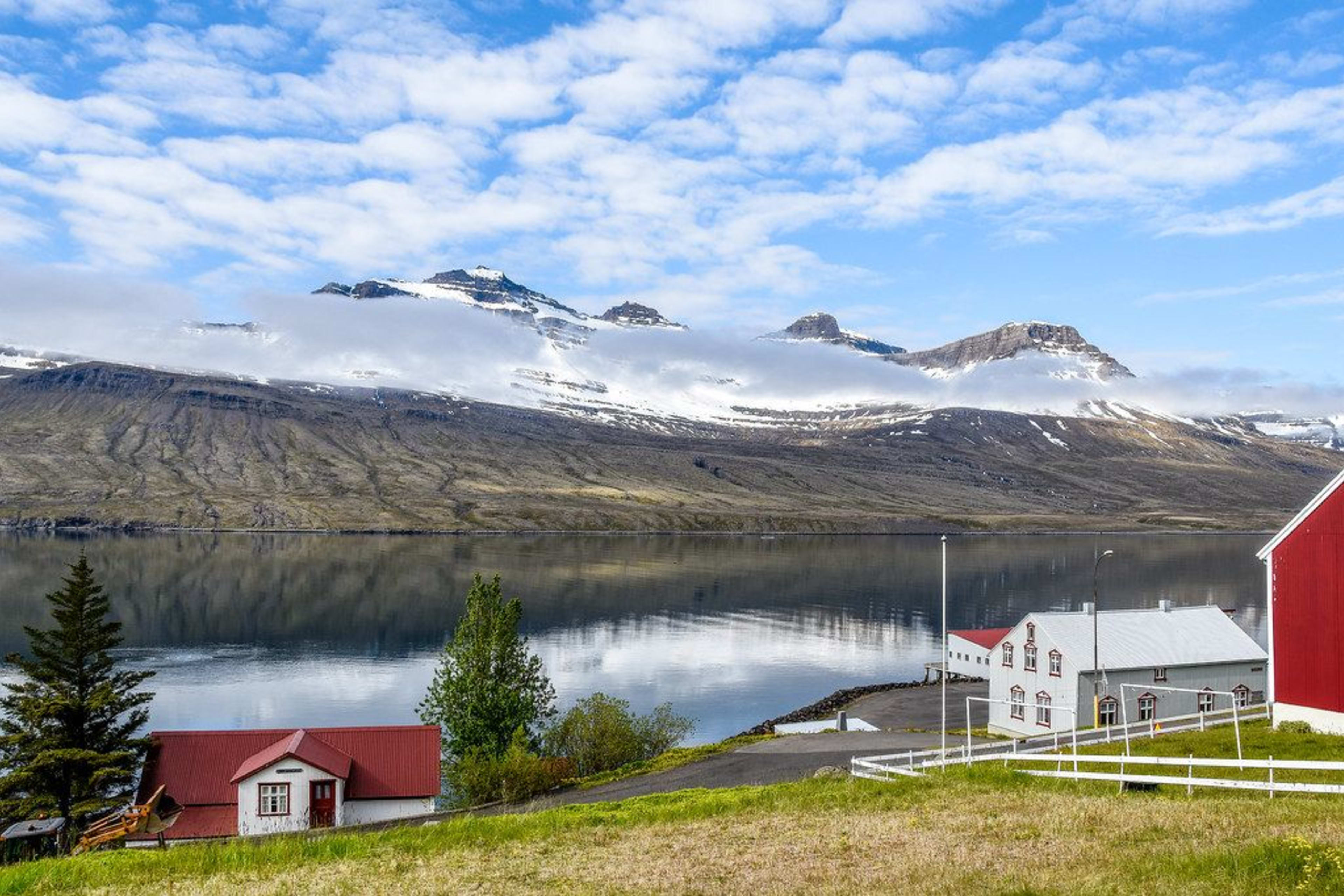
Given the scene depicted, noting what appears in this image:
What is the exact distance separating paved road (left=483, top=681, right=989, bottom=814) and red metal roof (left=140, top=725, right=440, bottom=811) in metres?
5.61

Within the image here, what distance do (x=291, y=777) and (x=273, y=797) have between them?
3.29 feet

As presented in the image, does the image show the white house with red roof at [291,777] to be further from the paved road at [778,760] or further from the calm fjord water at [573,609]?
the calm fjord water at [573,609]

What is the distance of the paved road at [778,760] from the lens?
36844 millimetres

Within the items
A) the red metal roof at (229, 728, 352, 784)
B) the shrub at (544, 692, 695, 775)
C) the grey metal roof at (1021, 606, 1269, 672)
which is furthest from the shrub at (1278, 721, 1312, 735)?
the red metal roof at (229, 728, 352, 784)

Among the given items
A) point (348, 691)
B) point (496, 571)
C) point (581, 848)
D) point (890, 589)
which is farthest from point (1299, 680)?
point (496, 571)

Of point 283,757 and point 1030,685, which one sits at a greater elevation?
point 1030,685

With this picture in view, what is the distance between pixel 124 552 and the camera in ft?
541

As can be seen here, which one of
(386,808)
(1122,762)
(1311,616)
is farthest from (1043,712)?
(1122,762)

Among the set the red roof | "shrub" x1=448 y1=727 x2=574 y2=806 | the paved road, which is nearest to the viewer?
the paved road

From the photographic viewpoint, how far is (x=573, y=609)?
113688 mm

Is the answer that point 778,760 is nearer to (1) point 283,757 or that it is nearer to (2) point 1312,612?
(1) point 283,757

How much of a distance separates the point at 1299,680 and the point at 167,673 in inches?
2871

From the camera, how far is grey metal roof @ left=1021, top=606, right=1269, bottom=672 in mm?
50812

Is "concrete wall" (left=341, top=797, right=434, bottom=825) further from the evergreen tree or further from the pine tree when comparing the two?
the pine tree
